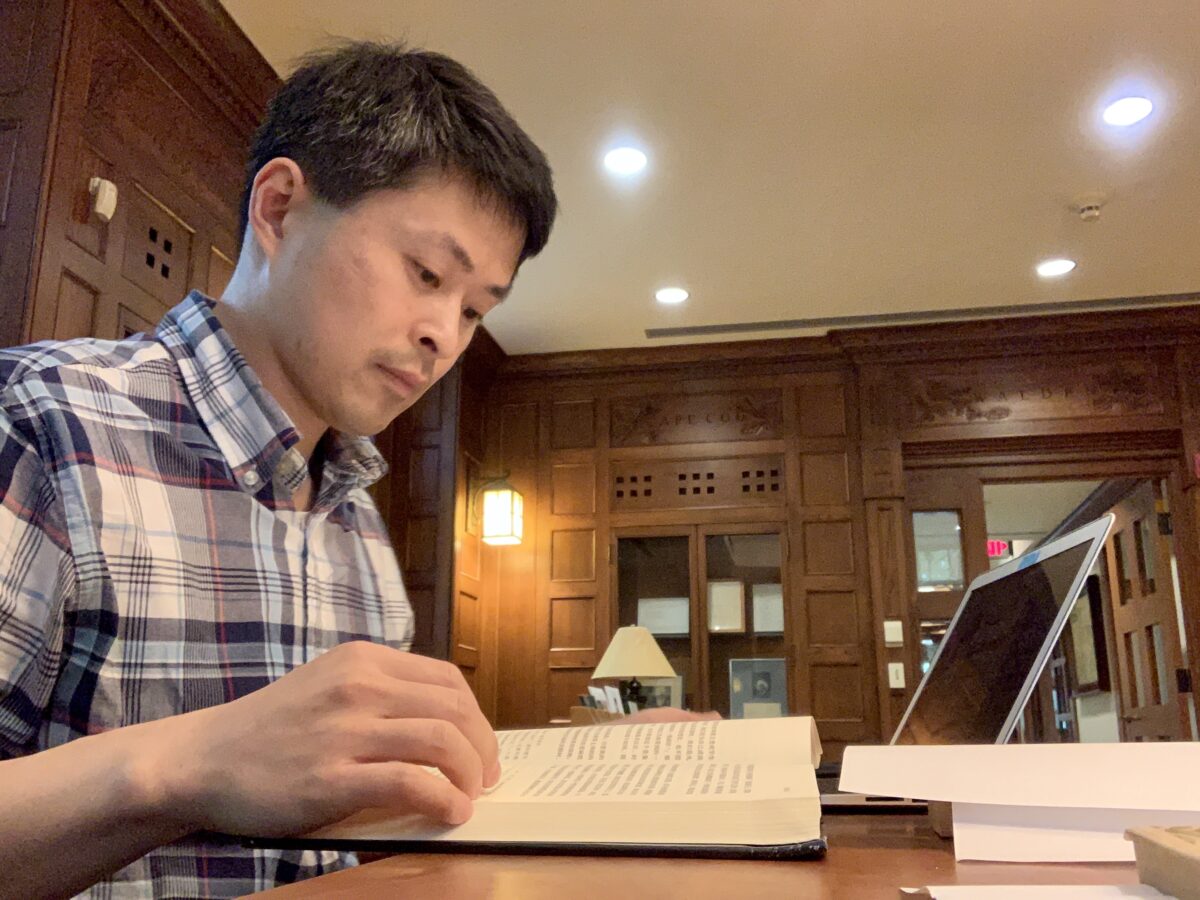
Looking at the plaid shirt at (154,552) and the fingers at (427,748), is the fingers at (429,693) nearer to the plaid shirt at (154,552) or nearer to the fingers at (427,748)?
the fingers at (427,748)

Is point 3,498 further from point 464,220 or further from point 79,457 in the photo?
point 464,220

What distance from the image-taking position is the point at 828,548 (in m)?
4.11

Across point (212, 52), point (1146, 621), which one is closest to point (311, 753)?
point (212, 52)

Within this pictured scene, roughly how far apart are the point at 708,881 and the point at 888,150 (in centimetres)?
280

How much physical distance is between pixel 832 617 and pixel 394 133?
3.58 metres

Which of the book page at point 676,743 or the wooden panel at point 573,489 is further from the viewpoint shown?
the wooden panel at point 573,489

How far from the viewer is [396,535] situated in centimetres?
388

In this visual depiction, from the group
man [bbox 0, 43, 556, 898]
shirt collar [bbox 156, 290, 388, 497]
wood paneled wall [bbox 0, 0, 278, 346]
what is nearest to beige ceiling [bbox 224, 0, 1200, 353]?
wood paneled wall [bbox 0, 0, 278, 346]

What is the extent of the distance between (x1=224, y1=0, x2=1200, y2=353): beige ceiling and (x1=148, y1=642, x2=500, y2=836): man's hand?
216 centimetres

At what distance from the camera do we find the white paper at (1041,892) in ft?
1.03

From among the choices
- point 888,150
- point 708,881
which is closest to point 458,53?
point 888,150

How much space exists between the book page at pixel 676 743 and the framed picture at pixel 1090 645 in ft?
19.0

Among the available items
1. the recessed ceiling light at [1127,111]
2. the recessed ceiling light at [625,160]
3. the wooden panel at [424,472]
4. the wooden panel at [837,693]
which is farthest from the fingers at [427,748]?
the wooden panel at [837,693]

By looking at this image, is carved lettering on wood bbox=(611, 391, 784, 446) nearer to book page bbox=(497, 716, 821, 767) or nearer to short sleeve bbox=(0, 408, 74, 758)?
book page bbox=(497, 716, 821, 767)
